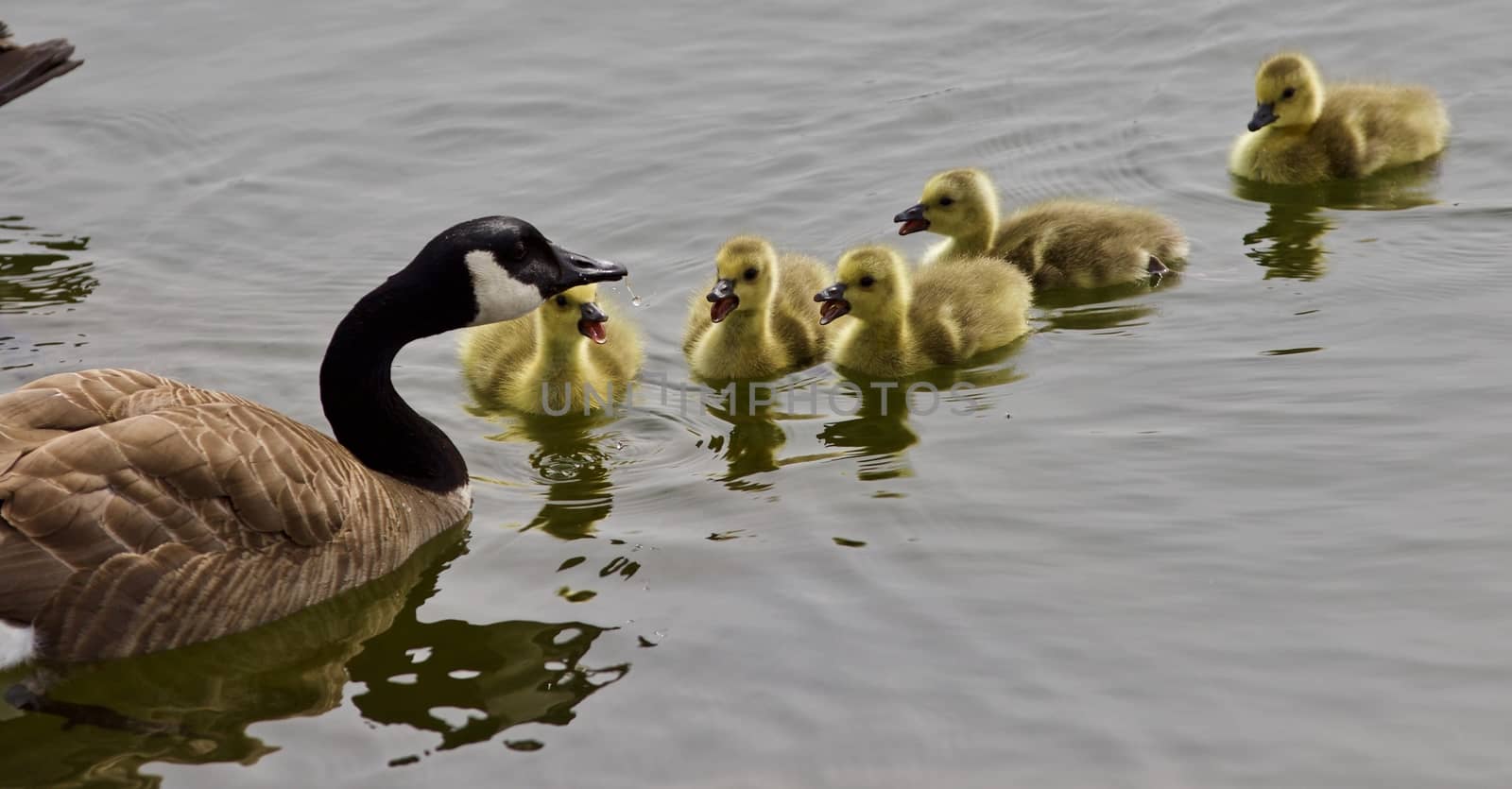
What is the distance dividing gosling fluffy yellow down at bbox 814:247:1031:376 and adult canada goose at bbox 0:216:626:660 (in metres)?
1.56

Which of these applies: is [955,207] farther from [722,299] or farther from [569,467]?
[569,467]

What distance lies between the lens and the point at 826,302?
7977 mm

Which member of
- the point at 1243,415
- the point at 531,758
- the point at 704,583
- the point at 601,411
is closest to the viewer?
the point at 531,758

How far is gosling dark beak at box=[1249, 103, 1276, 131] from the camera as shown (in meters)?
9.41

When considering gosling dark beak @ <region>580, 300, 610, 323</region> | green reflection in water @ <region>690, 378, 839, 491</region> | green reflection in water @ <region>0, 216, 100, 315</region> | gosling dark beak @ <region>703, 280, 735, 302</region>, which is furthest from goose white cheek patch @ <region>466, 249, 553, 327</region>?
green reflection in water @ <region>0, 216, 100, 315</region>

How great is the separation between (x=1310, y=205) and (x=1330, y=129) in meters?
0.43

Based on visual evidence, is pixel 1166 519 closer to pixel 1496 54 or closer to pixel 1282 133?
pixel 1282 133

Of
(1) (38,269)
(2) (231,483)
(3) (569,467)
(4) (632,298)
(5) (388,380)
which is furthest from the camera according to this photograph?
(1) (38,269)

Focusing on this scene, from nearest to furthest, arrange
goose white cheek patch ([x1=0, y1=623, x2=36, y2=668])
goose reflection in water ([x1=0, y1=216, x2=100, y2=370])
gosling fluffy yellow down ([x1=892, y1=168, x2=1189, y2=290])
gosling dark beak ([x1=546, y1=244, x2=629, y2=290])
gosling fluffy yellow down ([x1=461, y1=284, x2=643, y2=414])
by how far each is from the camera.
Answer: goose white cheek patch ([x1=0, y1=623, x2=36, y2=668]), gosling dark beak ([x1=546, y1=244, x2=629, y2=290]), gosling fluffy yellow down ([x1=461, y1=284, x2=643, y2=414]), goose reflection in water ([x1=0, y1=216, x2=100, y2=370]), gosling fluffy yellow down ([x1=892, y1=168, x2=1189, y2=290])

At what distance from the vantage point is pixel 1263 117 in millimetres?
9453

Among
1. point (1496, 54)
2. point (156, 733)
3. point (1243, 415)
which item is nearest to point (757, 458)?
point (1243, 415)

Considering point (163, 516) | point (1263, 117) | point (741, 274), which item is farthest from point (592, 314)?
point (1263, 117)

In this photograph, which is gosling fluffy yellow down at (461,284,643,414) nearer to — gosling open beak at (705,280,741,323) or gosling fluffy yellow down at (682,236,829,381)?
gosling fluffy yellow down at (682,236,829,381)

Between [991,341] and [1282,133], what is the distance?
8.57ft
